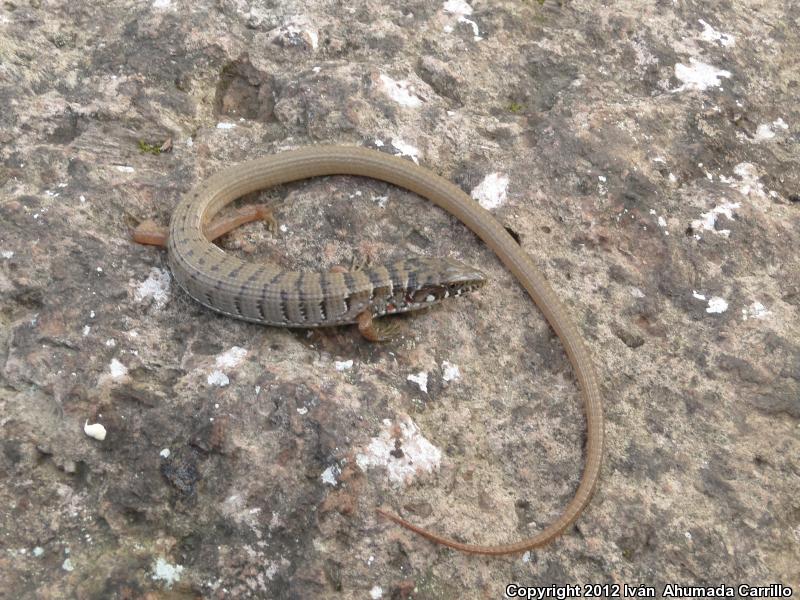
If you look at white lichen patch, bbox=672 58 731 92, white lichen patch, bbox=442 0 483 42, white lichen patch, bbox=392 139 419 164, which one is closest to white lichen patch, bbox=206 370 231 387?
white lichen patch, bbox=392 139 419 164

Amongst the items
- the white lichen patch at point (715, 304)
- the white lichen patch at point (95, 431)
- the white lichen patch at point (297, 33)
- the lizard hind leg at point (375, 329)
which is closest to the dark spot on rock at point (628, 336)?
the white lichen patch at point (715, 304)

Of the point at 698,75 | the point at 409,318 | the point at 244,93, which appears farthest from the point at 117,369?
the point at 698,75

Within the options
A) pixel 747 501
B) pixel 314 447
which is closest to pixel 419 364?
pixel 314 447

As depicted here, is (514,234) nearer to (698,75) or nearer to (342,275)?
(342,275)

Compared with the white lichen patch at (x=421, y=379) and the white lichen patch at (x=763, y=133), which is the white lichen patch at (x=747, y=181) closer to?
the white lichen patch at (x=763, y=133)

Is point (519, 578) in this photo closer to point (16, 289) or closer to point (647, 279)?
point (647, 279)
